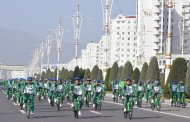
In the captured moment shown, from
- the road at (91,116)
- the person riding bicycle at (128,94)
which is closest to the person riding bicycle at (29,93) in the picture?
the road at (91,116)

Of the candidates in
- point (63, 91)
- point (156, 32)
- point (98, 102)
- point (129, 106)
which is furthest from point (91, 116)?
point (156, 32)

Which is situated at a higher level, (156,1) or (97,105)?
(156,1)

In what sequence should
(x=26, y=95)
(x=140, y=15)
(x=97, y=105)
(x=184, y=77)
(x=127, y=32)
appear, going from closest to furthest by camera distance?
(x=26, y=95), (x=97, y=105), (x=184, y=77), (x=140, y=15), (x=127, y=32)

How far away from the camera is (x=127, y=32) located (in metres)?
175

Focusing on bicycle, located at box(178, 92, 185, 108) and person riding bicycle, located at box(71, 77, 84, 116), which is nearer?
person riding bicycle, located at box(71, 77, 84, 116)

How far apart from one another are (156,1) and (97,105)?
110 metres

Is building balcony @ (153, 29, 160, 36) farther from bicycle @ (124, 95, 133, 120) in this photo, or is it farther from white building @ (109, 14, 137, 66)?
bicycle @ (124, 95, 133, 120)

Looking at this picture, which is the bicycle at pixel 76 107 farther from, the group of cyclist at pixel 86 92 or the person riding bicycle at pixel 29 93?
the person riding bicycle at pixel 29 93

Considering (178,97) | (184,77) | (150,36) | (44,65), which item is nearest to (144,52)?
(150,36)

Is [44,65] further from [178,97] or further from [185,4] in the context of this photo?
[178,97]

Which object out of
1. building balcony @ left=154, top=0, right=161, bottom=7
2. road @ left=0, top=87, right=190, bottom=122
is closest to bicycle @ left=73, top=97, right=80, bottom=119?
road @ left=0, top=87, right=190, bottom=122

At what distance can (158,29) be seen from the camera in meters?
136

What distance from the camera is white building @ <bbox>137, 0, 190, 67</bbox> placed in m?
135

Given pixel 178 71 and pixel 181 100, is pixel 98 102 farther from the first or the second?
pixel 178 71
